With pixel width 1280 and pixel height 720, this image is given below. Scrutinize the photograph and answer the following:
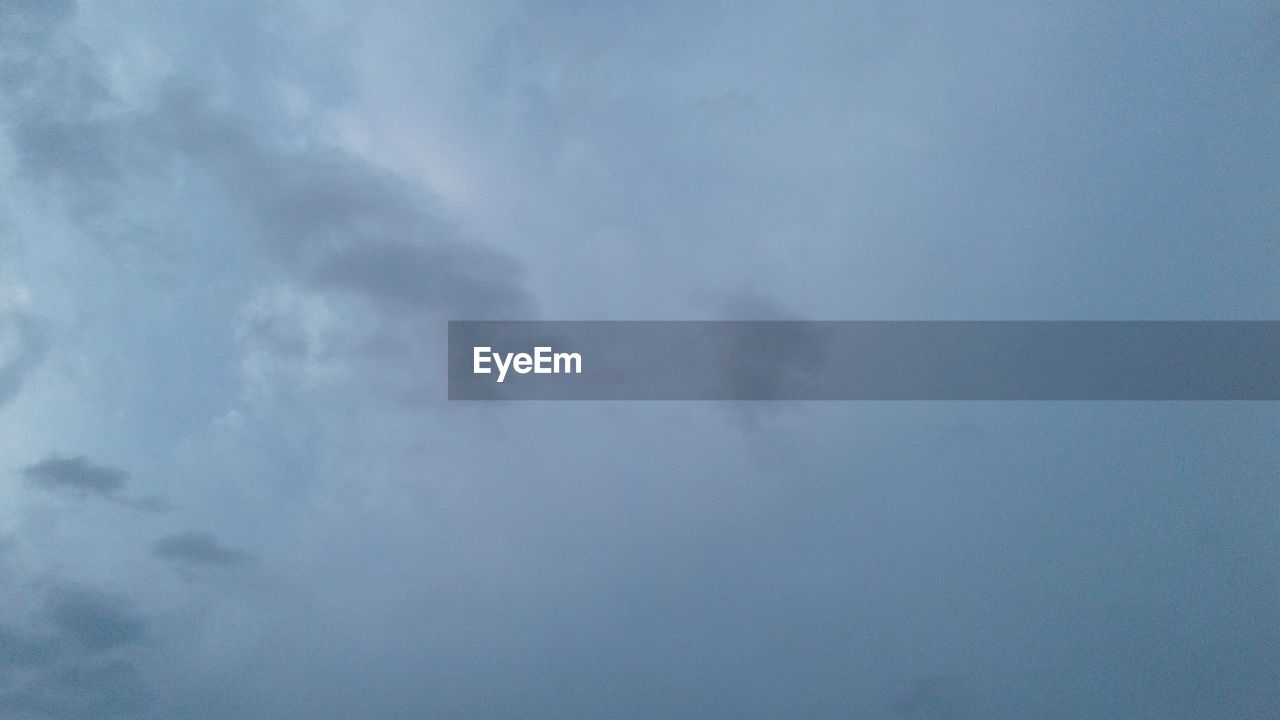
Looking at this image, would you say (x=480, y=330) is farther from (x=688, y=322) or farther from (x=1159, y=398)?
(x=1159, y=398)

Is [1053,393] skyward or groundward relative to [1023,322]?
groundward

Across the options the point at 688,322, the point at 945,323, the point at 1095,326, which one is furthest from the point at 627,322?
the point at 1095,326

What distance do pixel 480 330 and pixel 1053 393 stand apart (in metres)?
27.3

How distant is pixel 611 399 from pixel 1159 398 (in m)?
25.6

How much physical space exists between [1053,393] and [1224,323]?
798cm

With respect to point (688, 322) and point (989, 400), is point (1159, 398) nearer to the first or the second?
point (989, 400)

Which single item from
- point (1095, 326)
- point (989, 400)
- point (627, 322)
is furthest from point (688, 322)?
point (1095, 326)

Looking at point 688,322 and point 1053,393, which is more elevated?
point 688,322

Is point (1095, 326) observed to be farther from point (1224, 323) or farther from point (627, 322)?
point (627, 322)

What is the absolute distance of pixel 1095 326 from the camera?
4572cm

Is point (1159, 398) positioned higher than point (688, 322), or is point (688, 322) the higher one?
point (688, 322)

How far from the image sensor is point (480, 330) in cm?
4584

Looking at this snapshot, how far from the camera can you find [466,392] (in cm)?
4528

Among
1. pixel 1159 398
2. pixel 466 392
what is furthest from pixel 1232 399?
pixel 466 392
